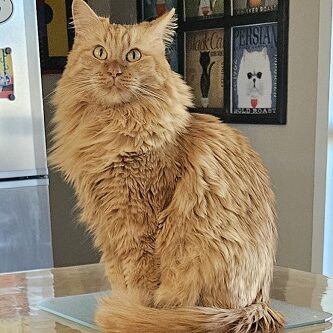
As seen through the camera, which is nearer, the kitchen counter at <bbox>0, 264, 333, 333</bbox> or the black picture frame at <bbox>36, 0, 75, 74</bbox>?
the kitchen counter at <bbox>0, 264, 333, 333</bbox>

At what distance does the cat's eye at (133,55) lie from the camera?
0.84m

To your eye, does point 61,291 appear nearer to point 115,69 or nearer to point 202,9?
point 115,69

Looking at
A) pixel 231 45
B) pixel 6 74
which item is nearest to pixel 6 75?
pixel 6 74

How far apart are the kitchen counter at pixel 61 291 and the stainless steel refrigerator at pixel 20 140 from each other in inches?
22.4

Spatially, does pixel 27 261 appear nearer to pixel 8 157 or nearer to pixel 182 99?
pixel 8 157

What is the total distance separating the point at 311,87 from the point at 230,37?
0.43 metres

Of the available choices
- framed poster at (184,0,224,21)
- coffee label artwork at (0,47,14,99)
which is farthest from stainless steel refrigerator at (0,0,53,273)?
framed poster at (184,0,224,21)

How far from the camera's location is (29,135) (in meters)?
1.81

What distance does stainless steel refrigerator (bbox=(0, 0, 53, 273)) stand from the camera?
69.6 inches

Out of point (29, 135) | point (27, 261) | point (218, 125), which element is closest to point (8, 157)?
point (29, 135)

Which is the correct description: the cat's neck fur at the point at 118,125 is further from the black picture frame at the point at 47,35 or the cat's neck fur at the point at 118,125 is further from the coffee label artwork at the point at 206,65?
the black picture frame at the point at 47,35

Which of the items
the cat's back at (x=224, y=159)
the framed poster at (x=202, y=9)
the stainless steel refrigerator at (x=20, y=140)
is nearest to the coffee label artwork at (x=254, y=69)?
the framed poster at (x=202, y=9)

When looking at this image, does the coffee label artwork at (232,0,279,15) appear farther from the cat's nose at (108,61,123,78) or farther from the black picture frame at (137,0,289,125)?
the cat's nose at (108,61,123,78)

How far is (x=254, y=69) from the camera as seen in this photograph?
2043 millimetres
